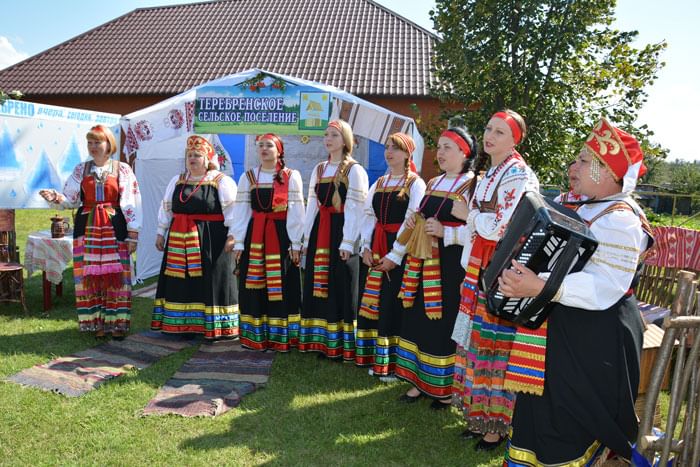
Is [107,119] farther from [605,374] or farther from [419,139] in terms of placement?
[605,374]

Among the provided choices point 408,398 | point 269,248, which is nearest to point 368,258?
point 269,248

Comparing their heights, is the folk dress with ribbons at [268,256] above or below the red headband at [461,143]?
below

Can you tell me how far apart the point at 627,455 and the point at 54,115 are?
7.83 meters

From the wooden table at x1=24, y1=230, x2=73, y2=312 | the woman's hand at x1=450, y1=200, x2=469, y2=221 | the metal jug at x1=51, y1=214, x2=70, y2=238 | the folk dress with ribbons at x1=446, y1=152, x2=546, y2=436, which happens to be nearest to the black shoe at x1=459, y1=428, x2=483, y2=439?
the folk dress with ribbons at x1=446, y1=152, x2=546, y2=436

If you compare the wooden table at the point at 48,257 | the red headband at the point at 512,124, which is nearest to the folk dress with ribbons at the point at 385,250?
the red headband at the point at 512,124

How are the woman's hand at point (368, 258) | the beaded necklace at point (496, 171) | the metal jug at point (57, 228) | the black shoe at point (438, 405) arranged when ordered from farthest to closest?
the metal jug at point (57, 228) < the woman's hand at point (368, 258) < the black shoe at point (438, 405) < the beaded necklace at point (496, 171)

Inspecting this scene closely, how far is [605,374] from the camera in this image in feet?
6.93

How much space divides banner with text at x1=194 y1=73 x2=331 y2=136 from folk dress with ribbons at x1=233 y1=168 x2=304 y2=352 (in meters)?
2.17

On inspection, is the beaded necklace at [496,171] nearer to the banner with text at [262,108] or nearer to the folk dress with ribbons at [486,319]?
the folk dress with ribbons at [486,319]

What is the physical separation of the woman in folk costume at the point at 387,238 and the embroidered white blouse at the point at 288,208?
26.8 inches

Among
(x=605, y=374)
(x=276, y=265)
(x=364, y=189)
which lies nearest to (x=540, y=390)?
(x=605, y=374)

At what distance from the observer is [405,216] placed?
417cm

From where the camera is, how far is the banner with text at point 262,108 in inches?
269

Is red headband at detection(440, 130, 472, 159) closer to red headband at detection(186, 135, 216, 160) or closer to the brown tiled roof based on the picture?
red headband at detection(186, 135, 216, 160)
